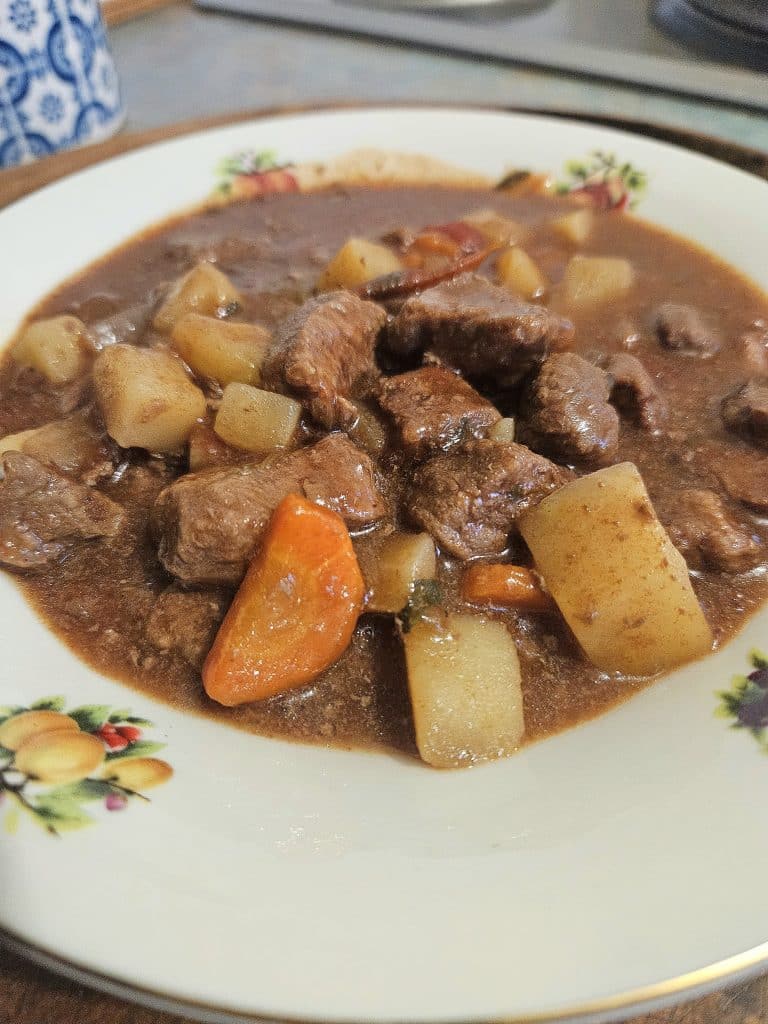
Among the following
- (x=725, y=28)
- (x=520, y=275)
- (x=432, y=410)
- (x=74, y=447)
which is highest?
(x=725, y=28)

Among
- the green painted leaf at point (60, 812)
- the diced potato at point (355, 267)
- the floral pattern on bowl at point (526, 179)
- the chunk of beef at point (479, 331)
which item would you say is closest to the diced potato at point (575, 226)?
the floral pattern on bowl at point (526, 179)

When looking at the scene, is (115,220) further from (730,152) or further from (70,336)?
(730,152)

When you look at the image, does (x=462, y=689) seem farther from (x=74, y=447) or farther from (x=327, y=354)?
(x=74, y=447)

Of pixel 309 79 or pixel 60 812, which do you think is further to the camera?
pixel 309 79

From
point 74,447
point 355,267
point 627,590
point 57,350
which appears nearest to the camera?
point 627,590

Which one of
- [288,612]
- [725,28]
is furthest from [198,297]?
[725,28]

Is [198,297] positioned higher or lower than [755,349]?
lower

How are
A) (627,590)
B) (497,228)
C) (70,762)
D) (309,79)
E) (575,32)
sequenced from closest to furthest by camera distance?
1. (70,762)
2. (627,590)
3. (497,228)
4. (309,79)
5. (575,32)
